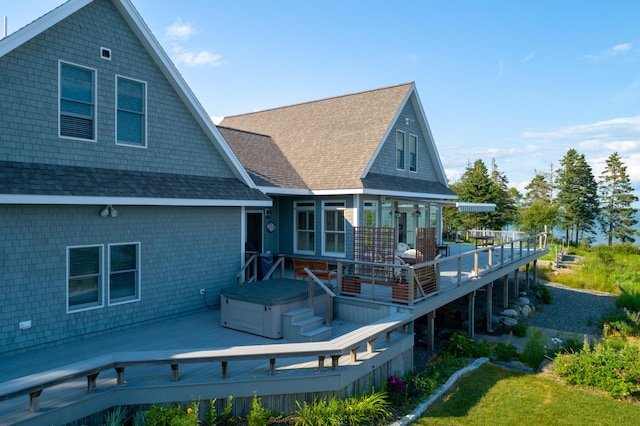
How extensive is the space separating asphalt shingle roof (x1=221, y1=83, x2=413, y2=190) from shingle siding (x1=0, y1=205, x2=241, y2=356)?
170 inches

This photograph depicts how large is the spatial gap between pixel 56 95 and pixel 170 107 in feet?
8.58

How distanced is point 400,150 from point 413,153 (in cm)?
118

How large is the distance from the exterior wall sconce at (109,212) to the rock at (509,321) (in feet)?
42.5

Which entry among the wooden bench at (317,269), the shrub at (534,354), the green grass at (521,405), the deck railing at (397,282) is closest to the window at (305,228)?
the wooden bench at (317,269)

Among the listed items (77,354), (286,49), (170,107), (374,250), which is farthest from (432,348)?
(286,49)

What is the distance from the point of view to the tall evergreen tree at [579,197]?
45.5 metres

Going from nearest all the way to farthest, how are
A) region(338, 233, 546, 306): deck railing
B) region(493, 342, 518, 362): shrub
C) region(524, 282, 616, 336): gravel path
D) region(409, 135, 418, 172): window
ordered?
region(338, 233, 546, 306): deck railing < region(493, 342, 518, 362): shrub < region(524, 282, 616, 336): gravel path < region(409, 135, 418, 172): window

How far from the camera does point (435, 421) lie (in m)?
7.01

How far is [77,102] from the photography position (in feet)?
28.9

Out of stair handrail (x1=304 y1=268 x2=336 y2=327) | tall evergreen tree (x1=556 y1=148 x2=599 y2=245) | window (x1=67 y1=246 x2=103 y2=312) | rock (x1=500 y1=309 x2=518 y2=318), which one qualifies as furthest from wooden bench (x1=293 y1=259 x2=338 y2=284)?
tall evergreen tree (x1=556 y1=148 x2=599 y2=245)

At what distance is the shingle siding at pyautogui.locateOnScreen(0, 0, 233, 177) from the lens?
7.93m

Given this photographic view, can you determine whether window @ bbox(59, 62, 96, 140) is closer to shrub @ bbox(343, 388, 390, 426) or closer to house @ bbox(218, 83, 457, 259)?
house @ bbox(218, 83, 457, 259)

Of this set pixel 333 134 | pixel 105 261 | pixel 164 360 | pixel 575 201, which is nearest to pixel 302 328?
pixel 164 360

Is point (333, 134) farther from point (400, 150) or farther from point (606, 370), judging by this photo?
point (606, 370)
